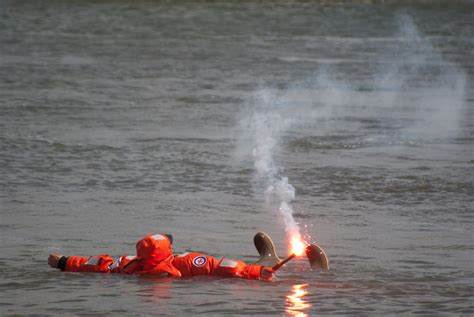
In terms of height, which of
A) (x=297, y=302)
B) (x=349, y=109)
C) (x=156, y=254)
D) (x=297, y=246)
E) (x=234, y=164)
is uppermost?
(x=349, y=109)

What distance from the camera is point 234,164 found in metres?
16.8

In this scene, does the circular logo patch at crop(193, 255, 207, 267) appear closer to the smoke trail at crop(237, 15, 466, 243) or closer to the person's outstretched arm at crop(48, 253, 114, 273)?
the person's outstretched arm at crop(48, 253, 114, 273)

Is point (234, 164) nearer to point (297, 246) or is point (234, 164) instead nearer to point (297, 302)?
point (297, 246)

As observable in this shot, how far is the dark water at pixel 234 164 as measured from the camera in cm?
1058

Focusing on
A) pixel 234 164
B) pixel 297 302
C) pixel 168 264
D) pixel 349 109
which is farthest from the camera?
pixel 349 109

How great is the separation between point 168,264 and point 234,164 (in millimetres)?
6002

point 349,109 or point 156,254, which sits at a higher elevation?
point 349,109

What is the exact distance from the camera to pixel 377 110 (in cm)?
2153

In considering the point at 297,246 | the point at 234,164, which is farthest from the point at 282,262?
the point at 234,164

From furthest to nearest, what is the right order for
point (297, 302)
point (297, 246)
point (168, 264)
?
point (297, 246) < point (168, 264) < point (297, 302)

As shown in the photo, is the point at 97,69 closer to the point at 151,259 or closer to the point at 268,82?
the point at 268,82

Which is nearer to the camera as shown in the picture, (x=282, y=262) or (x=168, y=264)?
(x=282, y=262)

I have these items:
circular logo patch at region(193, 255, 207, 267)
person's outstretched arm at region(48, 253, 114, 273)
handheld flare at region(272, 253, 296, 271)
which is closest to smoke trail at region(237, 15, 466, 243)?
handheld flare at region(272, 253, 296, 271)

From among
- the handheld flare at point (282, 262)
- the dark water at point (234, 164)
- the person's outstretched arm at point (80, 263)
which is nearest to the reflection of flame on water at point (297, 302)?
the dark water at point (234, 164)
